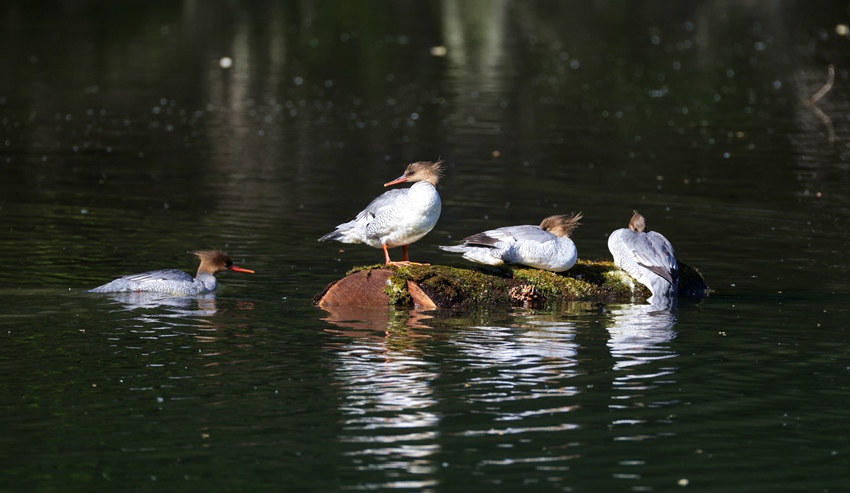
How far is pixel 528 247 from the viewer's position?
1448cm

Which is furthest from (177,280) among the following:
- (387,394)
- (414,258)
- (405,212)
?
(387,394)

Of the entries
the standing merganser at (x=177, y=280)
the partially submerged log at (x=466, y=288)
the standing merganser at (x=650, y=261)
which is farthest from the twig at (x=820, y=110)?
the standing merganser at (x=177, y=280)

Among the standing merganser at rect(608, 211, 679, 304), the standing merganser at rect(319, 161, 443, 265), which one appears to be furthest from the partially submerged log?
the standing merganser at rect(319, 161, 443, 265)

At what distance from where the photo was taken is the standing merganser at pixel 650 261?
14875mm

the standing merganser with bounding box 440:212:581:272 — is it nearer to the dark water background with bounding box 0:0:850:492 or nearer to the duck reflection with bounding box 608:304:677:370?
the dark water background with bounding box 0:0:850:492

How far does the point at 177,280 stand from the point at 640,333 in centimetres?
548

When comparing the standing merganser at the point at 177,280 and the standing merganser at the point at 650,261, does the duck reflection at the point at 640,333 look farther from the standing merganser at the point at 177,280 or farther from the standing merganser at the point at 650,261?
the standing merganser at the point at 177,280

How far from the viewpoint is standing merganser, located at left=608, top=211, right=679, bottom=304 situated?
48.8ft

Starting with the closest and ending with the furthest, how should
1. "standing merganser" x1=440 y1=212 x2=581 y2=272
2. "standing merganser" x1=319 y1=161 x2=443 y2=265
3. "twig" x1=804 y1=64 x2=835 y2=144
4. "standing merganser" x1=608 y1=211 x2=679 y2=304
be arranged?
"standing merganser" x1=319 y1=161 x2=443 y2=265 → "standing merganser" x1=440 y1=212 x2=581 y2=272 → "standing merganser" x1=608 y1=211 x2=679 y2=304 → "twig" x1=804 y1=64 x2=835 y2=144

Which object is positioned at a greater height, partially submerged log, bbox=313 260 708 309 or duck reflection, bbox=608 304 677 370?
partially submerged log, bbox=313 260 708 309

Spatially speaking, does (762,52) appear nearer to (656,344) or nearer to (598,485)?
(656,344)

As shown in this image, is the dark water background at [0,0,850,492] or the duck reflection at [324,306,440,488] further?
the dark water background at [0,0,850,492]

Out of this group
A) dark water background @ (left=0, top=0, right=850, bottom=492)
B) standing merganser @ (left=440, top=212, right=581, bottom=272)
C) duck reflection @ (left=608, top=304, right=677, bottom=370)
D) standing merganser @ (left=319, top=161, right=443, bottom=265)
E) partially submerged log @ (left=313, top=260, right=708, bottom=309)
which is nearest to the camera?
dark water background @ (left=0, top=0, right=850, bottom=492)

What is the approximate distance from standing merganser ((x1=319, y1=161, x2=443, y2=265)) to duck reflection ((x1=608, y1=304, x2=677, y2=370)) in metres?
2.30
